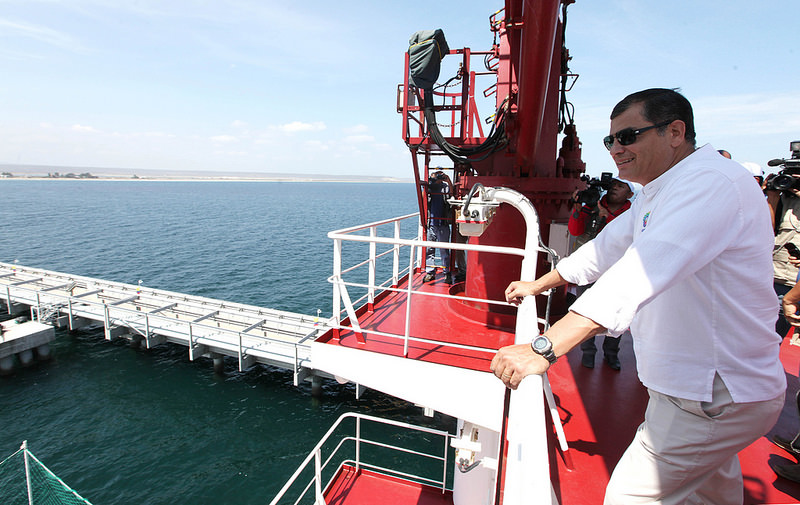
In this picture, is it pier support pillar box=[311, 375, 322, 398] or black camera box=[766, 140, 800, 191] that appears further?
pier support pillar box=[311, 375, 322, 398]

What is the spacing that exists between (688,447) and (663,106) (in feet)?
4.54

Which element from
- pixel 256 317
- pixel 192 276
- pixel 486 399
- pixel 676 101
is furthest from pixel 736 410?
pixel 192 276

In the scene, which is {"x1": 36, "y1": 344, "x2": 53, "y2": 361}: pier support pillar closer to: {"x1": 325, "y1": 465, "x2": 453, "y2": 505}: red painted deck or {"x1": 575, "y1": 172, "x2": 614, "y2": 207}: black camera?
{"x1": 325, "y1": 465, "x2": 453, "y2": 505}: red painted deck

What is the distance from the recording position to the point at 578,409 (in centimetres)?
387

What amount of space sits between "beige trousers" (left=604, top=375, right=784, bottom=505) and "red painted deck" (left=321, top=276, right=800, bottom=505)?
1189 millimetres

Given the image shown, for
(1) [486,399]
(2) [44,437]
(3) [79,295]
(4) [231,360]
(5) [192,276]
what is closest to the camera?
(1) [486,399]

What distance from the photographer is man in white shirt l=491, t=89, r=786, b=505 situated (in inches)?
53.3

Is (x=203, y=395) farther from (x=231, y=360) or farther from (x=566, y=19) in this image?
(x=566, y=19)

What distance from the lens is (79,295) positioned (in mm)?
19094

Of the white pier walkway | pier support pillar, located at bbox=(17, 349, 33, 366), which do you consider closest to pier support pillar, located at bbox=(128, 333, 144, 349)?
the white pier walkway

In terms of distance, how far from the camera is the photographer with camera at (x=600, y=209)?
15.1 feet

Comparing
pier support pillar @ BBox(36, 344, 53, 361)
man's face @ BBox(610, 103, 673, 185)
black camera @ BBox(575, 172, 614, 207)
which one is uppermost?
man's face @ BBox(610, 103, 673, 185)

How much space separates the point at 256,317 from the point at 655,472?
57.3ft

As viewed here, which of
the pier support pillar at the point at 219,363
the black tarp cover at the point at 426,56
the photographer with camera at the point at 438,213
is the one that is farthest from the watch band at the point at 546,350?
the pier support pillar at the point at 219,363
